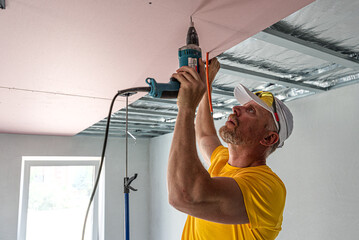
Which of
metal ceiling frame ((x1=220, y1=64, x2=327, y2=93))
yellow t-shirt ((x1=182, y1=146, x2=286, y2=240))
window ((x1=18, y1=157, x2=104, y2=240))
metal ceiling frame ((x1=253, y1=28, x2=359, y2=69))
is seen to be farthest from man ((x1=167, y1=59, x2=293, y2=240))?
window ((x1=18, y1=157, x2=104, y2=240))

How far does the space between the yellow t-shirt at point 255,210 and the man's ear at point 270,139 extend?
109 mm

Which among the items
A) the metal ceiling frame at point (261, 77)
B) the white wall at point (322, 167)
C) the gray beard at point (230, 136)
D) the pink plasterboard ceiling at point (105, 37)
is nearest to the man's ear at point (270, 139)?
the gray beard at point (230, 136)

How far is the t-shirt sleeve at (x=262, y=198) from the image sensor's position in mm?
865

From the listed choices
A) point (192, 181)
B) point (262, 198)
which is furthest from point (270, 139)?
point (192, 181)

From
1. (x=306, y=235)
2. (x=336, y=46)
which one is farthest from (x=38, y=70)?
(x=306, y=235)

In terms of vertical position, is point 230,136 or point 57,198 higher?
point 230,136

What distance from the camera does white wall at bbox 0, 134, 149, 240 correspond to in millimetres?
3303

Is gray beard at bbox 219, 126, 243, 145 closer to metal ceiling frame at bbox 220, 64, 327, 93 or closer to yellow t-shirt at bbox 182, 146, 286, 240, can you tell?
yellow t-shirt at bbox 182, 146, 286, 240

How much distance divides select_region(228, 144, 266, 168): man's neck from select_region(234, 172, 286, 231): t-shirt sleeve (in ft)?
0.49

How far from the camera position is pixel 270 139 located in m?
1.17

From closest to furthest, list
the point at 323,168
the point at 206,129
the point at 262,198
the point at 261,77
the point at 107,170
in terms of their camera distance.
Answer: the point at 262,198
the point at 206,129
the point at 261,77
the point at 323,168
the point at 107,170

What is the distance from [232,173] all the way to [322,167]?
1409 mm

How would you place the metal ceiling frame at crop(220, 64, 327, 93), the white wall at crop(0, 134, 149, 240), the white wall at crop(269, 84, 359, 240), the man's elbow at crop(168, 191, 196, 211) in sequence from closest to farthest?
the man's elbow at crop(168, 191, 196, 211) → the metal ceiling frame at crop(220, 64, 327, 93) → the white wall at crop(269, 84, 359, 240) → the white wall at crop(0, 134, 149, 240)

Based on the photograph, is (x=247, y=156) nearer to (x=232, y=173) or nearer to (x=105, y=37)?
(x=232, y=173)
